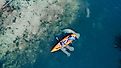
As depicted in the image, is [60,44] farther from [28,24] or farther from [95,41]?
[28,24]

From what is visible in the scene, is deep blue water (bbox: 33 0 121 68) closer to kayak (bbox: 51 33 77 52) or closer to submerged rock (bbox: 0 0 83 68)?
kayak (bbox: 51 33 77 52)

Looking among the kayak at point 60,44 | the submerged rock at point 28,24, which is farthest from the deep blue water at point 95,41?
the submerged rock at point 28,24

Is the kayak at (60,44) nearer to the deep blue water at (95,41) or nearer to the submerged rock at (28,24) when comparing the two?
the deep blue water at (95,41)

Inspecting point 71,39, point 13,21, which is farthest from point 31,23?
point 71,39

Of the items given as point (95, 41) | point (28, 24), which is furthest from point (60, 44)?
point (28, 24)

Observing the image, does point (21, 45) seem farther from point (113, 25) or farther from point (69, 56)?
point (113, 25)
